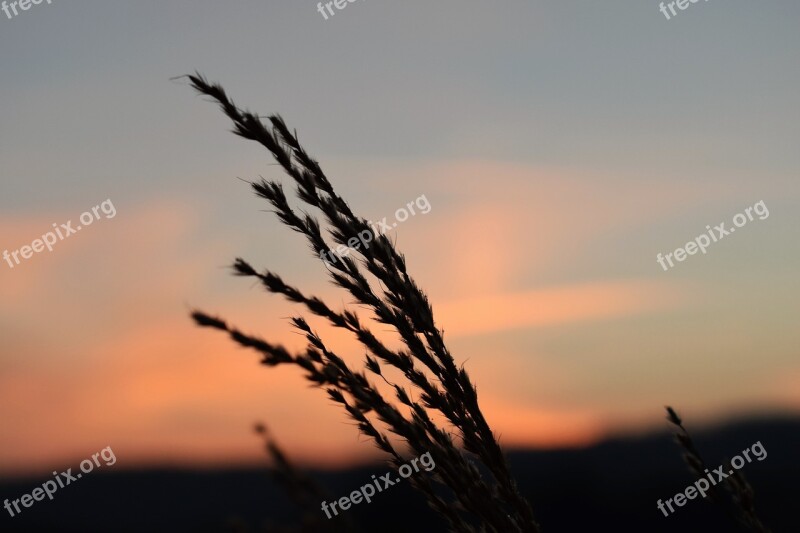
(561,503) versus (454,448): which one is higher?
(454,448)

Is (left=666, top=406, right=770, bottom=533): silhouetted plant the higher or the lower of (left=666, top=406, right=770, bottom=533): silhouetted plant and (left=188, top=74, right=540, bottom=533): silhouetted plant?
the lower

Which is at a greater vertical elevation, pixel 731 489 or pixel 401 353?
pixel 401 353

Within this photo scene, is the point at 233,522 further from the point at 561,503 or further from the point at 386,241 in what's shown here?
the point at 561,503

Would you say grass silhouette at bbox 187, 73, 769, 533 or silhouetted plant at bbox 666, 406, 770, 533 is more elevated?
grass silhouette at bbox 187, 73, 769, 533

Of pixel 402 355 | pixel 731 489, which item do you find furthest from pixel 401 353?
pixel 731 489

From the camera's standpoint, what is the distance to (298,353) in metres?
1.65

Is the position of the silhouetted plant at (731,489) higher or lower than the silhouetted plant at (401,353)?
lower

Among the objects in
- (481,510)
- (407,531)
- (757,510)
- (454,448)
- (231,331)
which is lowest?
(757,510)

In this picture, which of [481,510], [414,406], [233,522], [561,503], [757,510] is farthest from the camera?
[561,503]

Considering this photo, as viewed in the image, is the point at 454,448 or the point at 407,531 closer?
the point at 407,531

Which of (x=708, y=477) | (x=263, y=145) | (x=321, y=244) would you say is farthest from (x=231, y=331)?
(x=708, y=477)

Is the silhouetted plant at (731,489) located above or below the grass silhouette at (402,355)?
below

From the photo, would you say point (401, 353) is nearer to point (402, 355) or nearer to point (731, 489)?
point (402, 355)

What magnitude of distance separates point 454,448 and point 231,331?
705 millimetres
